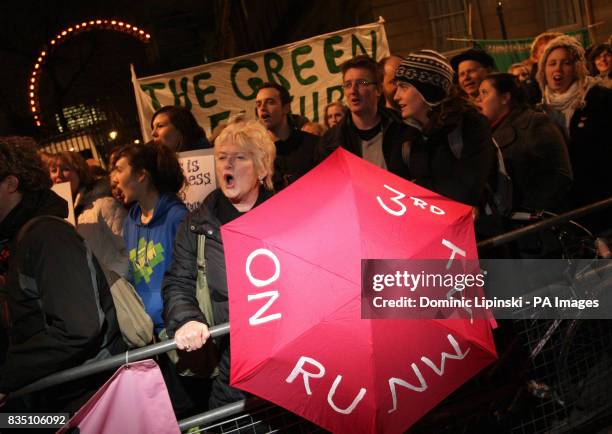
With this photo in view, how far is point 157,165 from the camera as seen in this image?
4453 millimetres

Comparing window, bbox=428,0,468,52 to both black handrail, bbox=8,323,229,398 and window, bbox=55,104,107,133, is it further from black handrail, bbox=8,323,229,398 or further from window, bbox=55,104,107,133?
black handrail, bbox=8,323,229,398

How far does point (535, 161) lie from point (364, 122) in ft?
4.03

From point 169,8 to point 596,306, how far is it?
4140cm

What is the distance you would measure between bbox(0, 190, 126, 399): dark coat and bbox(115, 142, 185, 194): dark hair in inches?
51.4

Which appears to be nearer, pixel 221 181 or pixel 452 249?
pixel 452 249

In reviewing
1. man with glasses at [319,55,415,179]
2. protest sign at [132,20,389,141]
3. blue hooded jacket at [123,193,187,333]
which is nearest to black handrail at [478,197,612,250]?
man with glasses at [319,55,415,179]

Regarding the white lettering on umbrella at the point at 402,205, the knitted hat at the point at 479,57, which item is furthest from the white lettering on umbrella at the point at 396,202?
the knitted hat at the point at 479,57

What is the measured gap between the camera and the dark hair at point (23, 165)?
3297 mm

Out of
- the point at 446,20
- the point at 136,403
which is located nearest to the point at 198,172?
the point at 136,403

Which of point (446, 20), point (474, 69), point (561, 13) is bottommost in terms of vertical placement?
point (474, 69)

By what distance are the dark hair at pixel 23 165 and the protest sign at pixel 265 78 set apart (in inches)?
174

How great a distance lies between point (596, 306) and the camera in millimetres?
4109

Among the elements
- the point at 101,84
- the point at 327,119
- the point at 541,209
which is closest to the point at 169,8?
the point at 101,84

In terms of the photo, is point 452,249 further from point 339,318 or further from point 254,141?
point 254,141
